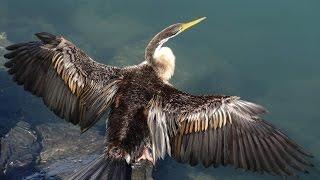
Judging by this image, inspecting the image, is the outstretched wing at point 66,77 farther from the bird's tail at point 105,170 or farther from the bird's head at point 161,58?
the bird's tail at point 105,170

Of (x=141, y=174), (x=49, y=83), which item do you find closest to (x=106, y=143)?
(x=49, y=83)

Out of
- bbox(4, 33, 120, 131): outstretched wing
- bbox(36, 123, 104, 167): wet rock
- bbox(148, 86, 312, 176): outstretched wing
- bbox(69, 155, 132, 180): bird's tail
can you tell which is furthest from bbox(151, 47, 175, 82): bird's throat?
bbox(36, 123, 104, 167): wet rock

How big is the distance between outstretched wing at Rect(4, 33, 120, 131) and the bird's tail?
0.70 metres

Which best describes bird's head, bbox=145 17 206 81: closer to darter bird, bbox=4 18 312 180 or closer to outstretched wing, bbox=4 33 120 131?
darter bird, bbox=4 18 312 180

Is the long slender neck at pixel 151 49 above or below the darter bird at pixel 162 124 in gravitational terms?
above

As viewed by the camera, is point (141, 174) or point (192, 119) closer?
point (192, 119)

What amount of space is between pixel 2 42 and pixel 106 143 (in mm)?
9401

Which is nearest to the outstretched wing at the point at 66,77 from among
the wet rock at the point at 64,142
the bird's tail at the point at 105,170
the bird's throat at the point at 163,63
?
the bird's throat at the point at 163,63

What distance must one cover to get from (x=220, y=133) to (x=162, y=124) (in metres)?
0.65

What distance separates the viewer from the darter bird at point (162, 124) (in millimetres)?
5656

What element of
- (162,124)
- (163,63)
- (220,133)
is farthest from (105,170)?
(163,63)

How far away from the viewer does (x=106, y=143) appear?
5770mm

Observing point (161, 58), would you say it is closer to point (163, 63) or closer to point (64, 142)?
point (163, 63)

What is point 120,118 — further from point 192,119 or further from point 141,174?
point 141,174
